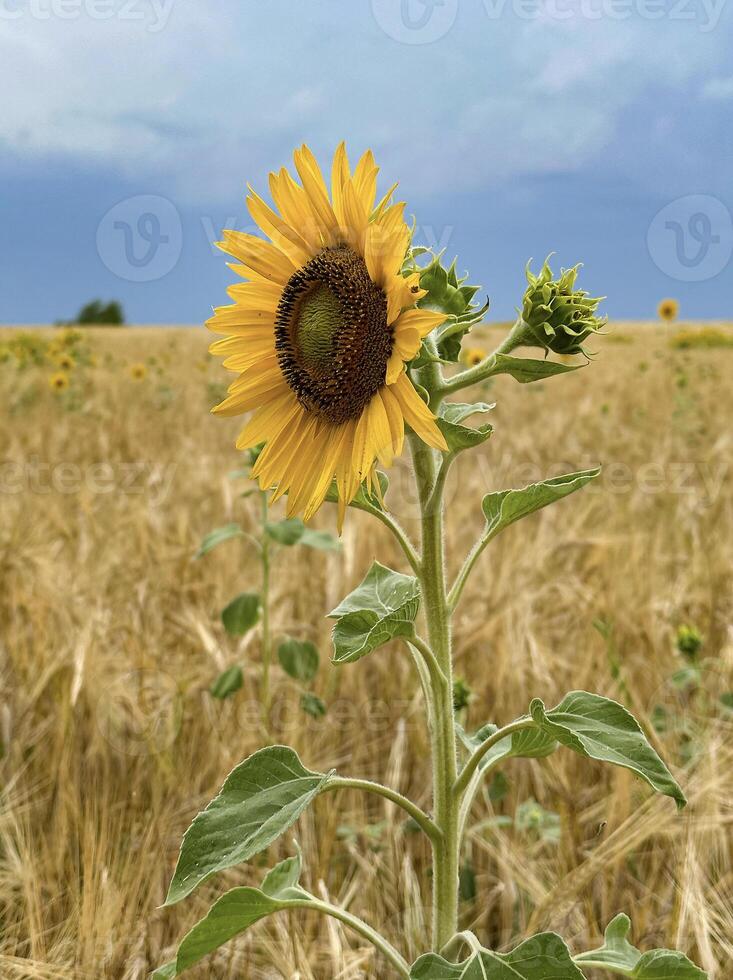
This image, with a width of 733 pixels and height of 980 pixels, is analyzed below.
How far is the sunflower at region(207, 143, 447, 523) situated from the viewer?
1.00m

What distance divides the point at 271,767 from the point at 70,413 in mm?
6603

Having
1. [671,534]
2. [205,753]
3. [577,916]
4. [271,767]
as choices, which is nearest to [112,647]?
[205,753]

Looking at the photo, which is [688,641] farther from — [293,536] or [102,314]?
[102,314]

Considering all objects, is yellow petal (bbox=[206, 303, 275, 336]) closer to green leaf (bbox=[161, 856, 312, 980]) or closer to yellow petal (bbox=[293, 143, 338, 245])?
yellow petal (bbox=[293, 143, 338, 245])

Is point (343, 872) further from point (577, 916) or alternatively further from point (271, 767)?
point (271, 767)

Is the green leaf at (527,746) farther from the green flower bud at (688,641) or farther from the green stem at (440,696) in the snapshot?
the green flower bud at (688,641)

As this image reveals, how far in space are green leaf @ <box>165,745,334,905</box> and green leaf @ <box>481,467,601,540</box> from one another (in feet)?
1.22

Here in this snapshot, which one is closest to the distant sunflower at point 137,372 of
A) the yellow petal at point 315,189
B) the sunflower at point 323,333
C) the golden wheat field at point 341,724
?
the golden wheat field at point 341,724

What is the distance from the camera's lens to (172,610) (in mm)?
2904

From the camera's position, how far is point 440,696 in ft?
3.77

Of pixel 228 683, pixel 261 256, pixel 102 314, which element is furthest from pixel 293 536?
pixel 102 314

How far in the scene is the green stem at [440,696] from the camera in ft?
3.63

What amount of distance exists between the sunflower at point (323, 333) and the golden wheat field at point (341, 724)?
2.88ft

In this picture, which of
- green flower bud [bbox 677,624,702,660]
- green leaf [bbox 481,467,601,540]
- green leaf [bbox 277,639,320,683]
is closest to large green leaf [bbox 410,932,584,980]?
green leaf [bbox 481,467,601,540]
